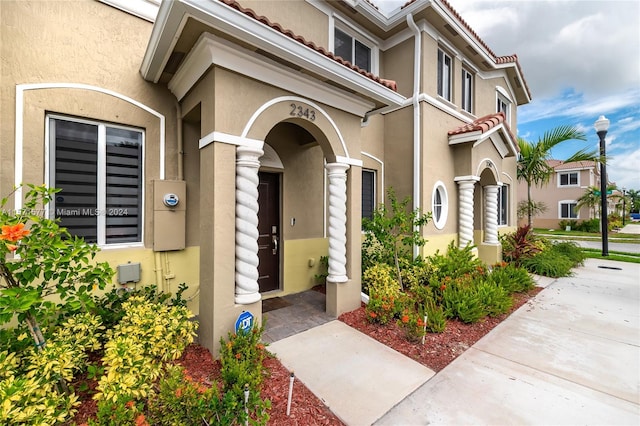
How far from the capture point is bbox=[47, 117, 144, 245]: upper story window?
3.74 metres

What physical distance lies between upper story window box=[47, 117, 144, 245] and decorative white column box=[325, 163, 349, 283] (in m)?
3.12

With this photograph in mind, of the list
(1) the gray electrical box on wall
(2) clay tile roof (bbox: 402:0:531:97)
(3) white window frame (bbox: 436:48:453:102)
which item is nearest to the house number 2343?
(1) the gray electrical box on wall

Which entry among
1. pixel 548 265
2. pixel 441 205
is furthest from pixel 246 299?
pixel 548 265

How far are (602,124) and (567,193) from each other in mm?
23111

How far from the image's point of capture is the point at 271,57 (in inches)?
146

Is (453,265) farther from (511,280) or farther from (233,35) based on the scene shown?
(233,35)

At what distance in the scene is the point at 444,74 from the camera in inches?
320

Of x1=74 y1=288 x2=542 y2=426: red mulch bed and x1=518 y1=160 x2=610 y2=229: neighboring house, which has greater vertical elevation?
x1=518 y1=160 x2=610 y2=229: neighboring house

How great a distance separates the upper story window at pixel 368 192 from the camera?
25.2ft

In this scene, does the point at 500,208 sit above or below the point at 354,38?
below

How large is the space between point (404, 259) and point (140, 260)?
540cm

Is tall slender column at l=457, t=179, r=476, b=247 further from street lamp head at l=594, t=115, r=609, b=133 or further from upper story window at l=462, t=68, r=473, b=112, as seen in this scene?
street lamp head at l=594, t=115, r=609, b=133

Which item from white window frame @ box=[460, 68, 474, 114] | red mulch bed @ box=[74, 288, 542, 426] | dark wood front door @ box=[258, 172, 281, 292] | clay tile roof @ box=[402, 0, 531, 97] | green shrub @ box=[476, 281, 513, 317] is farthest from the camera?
white window frame @ box=[460, 68, 474, 114]

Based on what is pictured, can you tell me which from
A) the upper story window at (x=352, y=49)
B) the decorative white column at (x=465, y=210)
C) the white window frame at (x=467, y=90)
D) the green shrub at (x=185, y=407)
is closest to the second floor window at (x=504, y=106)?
the white window frame at (x=467, y=90)
